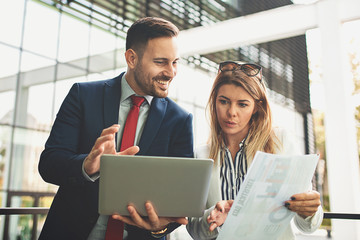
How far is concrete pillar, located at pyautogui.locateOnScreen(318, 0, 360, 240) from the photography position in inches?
255

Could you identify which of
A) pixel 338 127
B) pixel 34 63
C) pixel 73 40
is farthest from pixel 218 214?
pixel 73 40

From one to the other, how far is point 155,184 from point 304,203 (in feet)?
2.08

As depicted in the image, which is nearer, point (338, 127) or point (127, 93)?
point (127, 93)

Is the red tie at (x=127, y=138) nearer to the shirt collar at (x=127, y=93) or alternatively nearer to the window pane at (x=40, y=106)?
the shirt collar at (x=127, y=93)

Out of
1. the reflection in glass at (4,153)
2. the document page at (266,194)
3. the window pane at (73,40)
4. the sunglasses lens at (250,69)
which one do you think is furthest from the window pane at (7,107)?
the document page at (266,194)

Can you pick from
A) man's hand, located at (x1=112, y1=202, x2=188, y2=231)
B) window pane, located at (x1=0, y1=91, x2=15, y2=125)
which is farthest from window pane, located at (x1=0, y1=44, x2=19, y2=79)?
man's hand, located at (x1=112, y1=202, x2=188, y2=231)

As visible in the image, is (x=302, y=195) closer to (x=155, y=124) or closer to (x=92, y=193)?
(x=155, y=124)

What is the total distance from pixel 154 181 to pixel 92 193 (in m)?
0.45

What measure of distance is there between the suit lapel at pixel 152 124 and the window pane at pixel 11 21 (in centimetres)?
915

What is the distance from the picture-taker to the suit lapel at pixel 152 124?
1590 mm

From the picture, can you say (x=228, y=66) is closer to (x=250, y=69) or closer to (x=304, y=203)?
(x=250, y=69)

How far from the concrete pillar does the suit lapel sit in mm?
5749

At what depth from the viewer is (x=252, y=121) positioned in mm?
2016

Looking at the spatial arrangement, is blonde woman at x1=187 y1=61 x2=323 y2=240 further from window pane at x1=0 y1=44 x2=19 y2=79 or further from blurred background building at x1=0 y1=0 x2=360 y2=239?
window pane at x1=0 y1=44 x2=19 y2=79
